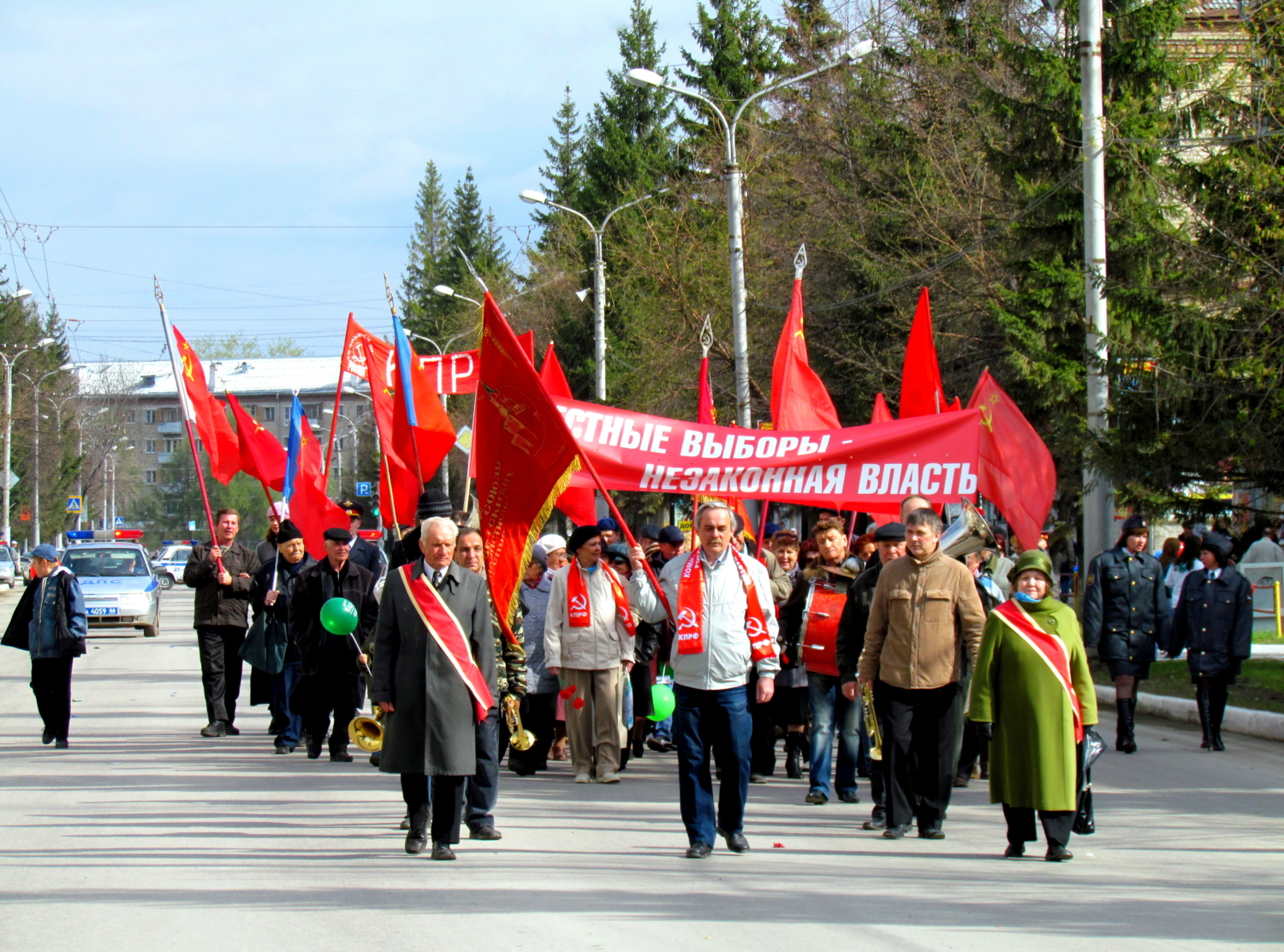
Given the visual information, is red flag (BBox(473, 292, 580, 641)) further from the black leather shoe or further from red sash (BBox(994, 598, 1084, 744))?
red sash (BBox(994, 598, 1084, 744))

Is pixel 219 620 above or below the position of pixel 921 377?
below

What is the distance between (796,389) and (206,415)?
641 centimetres

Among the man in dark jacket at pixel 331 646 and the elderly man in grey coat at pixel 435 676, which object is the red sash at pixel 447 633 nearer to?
the elderly man in grey coat at pixel 435 676

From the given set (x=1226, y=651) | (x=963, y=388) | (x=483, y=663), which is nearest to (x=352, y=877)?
(x=483, y=663)

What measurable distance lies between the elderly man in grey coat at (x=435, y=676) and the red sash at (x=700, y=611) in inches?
40.0

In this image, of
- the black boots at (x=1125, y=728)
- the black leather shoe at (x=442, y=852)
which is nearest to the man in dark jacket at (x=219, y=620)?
the black leather shoe at (x=442, y=852)

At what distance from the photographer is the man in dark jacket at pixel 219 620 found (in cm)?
1266

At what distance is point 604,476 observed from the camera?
9773 mm

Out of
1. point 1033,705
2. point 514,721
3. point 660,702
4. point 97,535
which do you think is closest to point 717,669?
point 514,721

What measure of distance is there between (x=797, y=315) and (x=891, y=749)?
20.3 ft

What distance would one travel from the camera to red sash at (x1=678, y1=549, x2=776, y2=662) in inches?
293

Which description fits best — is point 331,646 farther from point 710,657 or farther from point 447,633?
point 710,657

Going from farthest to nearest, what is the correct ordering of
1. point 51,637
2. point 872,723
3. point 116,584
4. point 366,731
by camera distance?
point 116,584
point 51,637
point 872,723
point 366,731

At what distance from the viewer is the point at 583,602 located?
10336 mm
